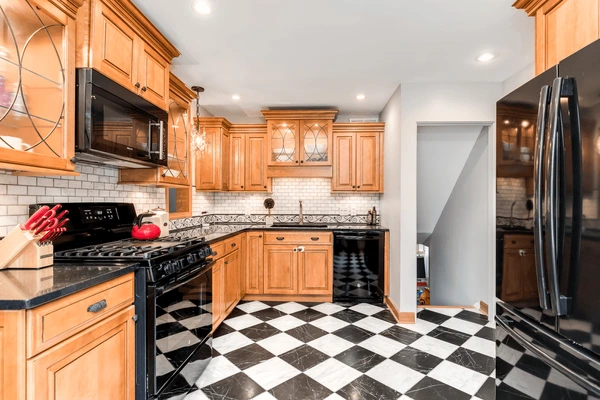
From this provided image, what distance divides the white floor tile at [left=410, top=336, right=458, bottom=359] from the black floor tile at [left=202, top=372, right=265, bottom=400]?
143 cm

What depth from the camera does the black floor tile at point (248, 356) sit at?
2.30m

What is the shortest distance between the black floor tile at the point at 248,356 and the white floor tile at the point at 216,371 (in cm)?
5

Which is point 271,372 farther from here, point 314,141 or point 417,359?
point 314,141

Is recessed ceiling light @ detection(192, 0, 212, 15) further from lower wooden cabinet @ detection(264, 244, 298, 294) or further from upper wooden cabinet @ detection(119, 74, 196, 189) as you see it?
lower wooden cabinet @ detection(264, 244, 298, 294)

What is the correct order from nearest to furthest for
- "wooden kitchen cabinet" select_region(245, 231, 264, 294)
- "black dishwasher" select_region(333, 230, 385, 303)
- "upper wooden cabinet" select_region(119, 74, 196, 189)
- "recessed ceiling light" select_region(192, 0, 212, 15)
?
"recessed ceiling light" select_region(192, 0, 212, 15), "upper wooden cabinet" select_region(119, 74, 196, 189), "black dishwasher" select_region(333, 230, 385, 303), "wooden kitchen cabinet" select_region(245, 231, 264, 294)

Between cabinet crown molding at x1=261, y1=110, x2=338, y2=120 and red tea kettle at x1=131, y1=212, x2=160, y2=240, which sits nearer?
red tea kettle at x1=131, y1=212, x2=160, y2=240

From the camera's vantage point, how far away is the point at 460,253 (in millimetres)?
4059

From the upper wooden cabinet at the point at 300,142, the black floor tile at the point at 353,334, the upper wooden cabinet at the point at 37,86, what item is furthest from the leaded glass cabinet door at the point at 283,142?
the upper wooden cabinet at the point at 37,86

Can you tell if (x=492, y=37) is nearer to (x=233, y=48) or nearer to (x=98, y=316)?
(x=233, y=48)

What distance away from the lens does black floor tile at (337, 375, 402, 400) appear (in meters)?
1.91

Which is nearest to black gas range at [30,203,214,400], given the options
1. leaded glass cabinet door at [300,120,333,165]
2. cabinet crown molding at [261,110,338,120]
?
leaded glass cabinet door at [300,120,333,165]

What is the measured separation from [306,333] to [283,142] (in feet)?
7.78

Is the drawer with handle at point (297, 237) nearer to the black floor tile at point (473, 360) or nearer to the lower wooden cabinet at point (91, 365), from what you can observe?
the black floor tile at point (473, 360)

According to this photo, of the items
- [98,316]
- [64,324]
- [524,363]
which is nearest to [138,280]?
[98,316]
